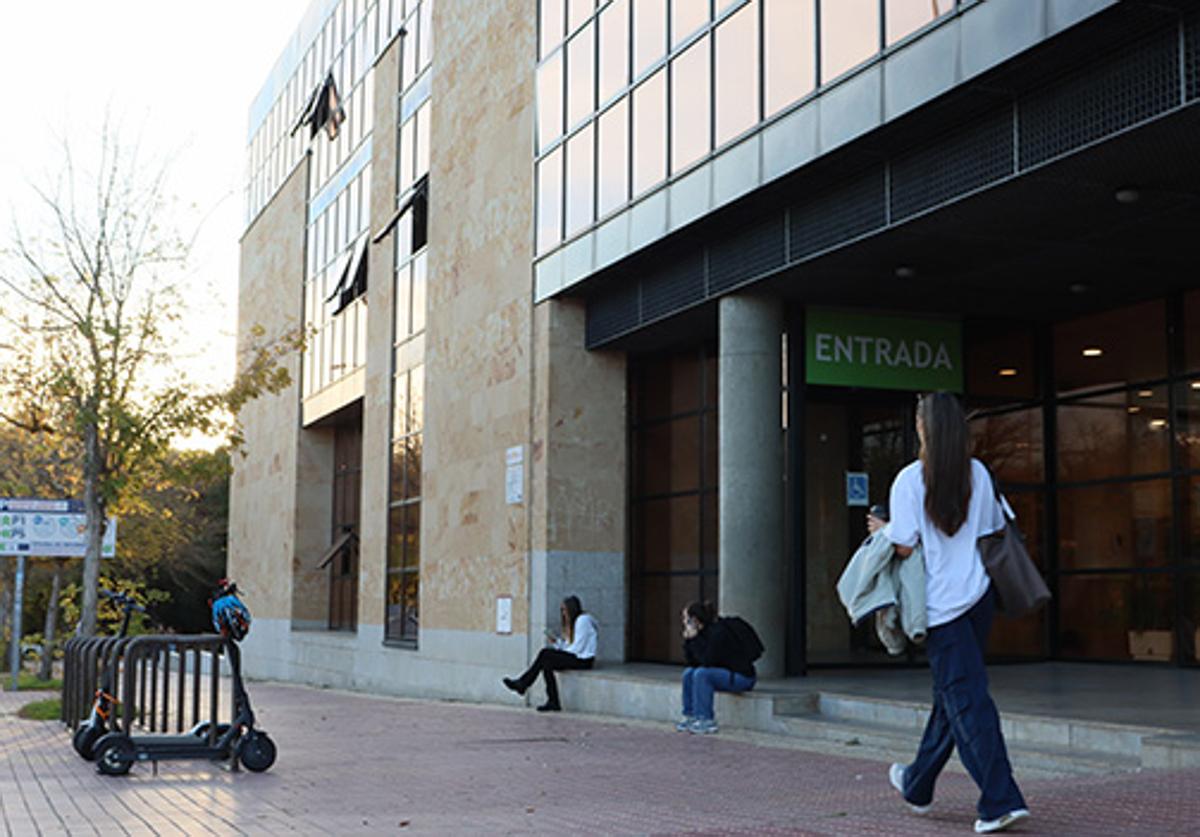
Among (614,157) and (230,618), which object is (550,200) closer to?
(614,157)

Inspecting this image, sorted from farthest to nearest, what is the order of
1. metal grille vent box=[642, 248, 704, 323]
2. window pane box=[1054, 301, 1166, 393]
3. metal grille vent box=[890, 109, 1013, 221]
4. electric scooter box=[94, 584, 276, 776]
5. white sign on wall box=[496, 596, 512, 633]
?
white sign on wall box=[496, 596, 512, 633] → metal grille vent box=[642, 248, 704, 323] → window pane box=[1054, 301, 1166, 393] → metal grille vent box=[890, 109, 1013, 221] → electric scooter box=[94, 584, 276, 776]

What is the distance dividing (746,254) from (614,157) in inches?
132

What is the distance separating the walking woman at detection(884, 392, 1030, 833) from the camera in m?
6.21

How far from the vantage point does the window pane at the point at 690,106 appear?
16578 millimetres

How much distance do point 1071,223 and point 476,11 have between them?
13692 millimetres

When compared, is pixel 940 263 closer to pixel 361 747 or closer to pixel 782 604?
pixel 782 604

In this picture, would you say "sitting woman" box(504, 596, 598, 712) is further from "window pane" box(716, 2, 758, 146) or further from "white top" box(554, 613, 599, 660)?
"window pane" box(716, 2, 758, 146)

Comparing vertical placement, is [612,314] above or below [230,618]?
above

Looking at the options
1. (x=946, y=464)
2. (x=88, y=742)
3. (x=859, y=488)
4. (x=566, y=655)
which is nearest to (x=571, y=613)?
(x=566, y=655)

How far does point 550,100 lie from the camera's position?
21219 millimetres

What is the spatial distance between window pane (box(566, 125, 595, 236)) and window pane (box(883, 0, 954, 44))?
7135 mm

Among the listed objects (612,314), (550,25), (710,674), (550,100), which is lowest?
(710,674)

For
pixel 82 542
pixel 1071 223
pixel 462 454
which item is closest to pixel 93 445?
pixel 82 542

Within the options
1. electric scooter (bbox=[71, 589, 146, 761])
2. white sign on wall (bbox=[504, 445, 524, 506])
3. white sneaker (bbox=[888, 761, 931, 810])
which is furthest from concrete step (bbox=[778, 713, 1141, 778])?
white sign on wall (bbox=[504, 445, 524, 506])
